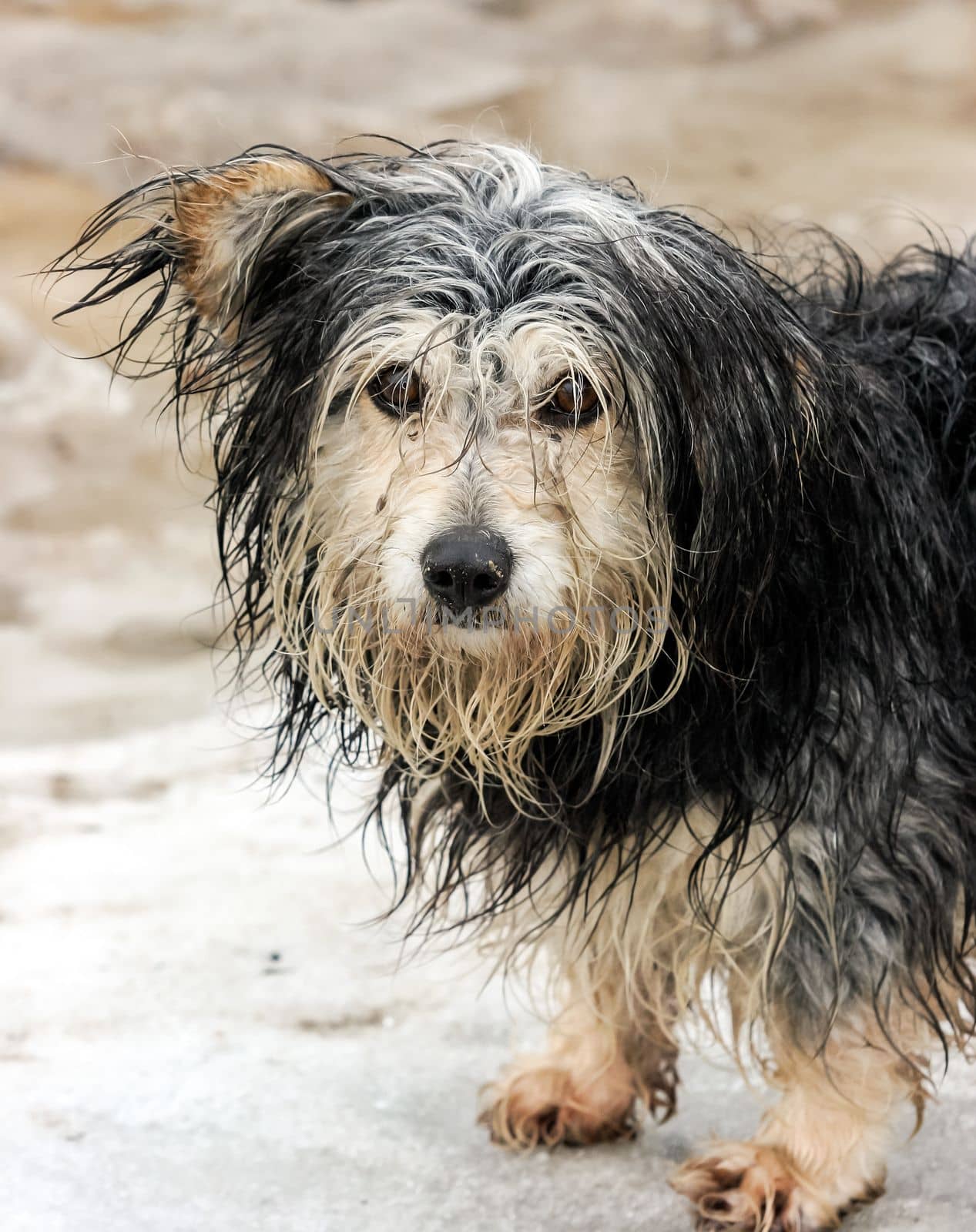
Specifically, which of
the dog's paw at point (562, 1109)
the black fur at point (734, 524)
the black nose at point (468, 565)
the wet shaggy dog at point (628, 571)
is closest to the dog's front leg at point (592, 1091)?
the dog's paw at point (562, 1109)

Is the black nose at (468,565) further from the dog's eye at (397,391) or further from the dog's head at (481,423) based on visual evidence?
the dog's eye at (397,391)

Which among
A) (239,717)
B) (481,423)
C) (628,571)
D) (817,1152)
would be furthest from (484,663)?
(239,717)

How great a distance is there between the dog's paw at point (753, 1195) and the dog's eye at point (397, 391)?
156 cm

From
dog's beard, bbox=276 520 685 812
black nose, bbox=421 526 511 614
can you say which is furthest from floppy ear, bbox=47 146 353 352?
black nose, bbox=421 526 511 614

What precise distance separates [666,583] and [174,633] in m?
5.36

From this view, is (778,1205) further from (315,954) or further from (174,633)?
(174,633)

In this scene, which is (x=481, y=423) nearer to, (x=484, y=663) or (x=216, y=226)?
(x=484, y=663)

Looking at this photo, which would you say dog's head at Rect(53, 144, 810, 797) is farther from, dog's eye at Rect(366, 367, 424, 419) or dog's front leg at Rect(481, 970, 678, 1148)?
dog's front leg at Rect(481, 970, 678, 1148)

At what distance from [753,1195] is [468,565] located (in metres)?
1.42

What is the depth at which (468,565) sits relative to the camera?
6.58 feet

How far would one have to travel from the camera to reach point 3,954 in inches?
148

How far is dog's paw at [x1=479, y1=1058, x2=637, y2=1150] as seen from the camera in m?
3.00

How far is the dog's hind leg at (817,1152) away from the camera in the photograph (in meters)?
2.61

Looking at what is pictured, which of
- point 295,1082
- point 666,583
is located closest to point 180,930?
point 295,1082
